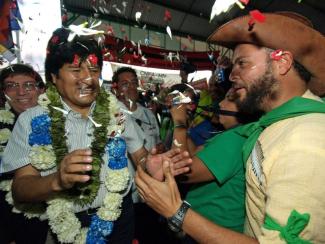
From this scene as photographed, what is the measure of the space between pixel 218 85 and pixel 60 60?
1714mm

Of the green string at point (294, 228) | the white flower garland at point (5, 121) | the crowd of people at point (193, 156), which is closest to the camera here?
the green string at point (294, 228)

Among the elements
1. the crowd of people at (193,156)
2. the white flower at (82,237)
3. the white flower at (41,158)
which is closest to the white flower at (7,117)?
the crowd of people at (193,156)

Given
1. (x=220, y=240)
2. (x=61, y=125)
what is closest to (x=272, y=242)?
(x=220, y=240)

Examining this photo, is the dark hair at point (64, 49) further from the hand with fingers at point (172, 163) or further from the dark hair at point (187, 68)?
the dark hair at point (187, 68)

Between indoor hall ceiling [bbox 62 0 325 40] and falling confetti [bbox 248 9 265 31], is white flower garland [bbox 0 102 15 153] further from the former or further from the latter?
indoor hall ceiling [bbox 62 0 325 40]

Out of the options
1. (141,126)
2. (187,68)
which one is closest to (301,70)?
(141,126)

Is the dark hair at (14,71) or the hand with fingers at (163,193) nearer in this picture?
the hand with fingers at (163,193)

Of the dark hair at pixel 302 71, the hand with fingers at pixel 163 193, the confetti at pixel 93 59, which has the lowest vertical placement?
the hand with fingers at pixel 163 193

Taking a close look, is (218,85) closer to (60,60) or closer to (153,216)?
(60,60)

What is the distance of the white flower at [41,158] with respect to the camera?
2000 millimetres

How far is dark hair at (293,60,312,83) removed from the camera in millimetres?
1703

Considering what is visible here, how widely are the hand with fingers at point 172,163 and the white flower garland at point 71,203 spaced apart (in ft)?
1.70

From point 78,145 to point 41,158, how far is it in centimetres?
30

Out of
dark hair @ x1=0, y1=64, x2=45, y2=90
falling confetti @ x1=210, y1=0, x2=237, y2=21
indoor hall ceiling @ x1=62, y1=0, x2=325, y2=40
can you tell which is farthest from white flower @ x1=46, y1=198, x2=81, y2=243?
indoor hall ceiling @ x1=62, y1=0, x2=325, y2=40
